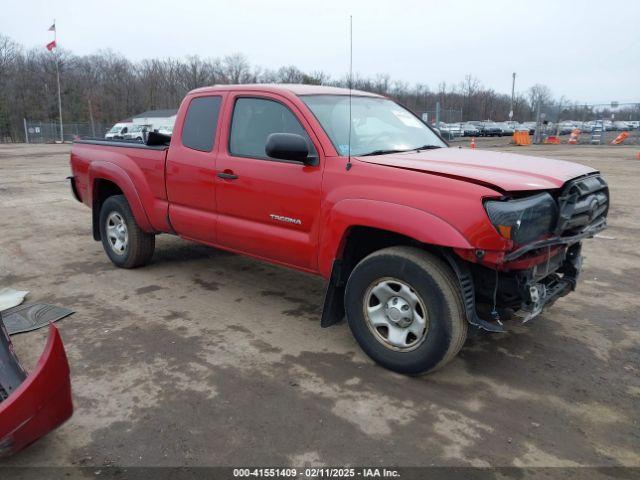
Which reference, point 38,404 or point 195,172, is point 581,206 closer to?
point 195,172

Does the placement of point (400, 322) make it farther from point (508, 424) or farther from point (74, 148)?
point (74, 148)

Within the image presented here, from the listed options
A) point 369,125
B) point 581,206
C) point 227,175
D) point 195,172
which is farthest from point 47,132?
point 581,206

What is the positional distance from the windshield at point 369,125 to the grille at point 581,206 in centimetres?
135

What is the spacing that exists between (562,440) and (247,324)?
253cm

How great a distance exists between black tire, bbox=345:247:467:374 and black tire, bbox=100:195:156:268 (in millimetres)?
3045

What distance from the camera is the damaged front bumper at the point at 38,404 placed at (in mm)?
2436

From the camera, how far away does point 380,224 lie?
3.41 metres

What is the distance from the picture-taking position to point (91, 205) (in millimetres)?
6219

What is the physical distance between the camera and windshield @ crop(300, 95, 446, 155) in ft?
13.3

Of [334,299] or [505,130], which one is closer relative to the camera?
[334,299]

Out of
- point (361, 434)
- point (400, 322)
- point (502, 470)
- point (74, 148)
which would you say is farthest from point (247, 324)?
point (74, 148)

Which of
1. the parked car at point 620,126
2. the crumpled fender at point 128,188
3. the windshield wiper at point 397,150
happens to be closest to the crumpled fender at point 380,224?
the windshield wiper at point 397,150

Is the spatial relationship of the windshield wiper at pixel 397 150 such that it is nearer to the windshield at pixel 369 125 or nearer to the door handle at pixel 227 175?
the windshield at pixel 369 125

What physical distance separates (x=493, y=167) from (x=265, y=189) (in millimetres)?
1736
